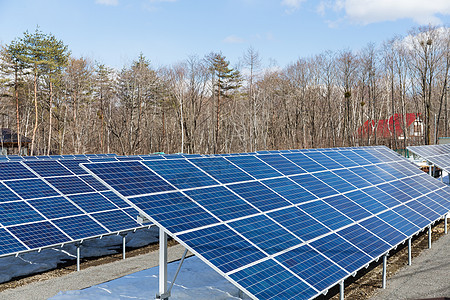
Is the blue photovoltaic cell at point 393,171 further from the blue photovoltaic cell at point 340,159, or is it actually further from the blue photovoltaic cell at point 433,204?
the blue photovoltaic cell at point 340,159

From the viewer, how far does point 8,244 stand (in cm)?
1159

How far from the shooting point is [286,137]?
6141 cm

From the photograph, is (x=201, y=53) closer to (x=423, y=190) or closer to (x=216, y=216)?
(x=423, y=190)

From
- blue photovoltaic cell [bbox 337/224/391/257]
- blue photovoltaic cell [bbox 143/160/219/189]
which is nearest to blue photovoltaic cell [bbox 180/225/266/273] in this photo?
blue photovoltaic cell [bbox 143/160/219/189]

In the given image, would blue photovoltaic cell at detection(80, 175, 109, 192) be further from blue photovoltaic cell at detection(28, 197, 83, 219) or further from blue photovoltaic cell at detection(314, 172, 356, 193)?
blue photovoltaic cell at detection(314, 172, 356, 193)

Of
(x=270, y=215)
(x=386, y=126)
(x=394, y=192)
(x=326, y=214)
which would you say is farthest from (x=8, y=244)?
(x=386, y=126)

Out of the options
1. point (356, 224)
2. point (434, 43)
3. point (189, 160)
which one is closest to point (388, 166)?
point (356, 224)

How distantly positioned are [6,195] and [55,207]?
5.48 feet

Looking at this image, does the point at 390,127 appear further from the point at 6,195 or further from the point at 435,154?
the point at 6,195

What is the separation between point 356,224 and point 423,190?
829cm

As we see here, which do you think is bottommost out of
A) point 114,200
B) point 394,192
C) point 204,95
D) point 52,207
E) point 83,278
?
point 83,278

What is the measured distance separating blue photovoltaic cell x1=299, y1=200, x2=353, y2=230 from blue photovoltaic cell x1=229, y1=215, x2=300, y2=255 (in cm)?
179

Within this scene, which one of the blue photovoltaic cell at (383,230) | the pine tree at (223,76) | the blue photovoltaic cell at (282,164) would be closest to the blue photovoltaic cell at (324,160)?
the blue photovoltaic cell at (282,164)

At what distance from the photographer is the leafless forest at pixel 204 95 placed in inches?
1988
